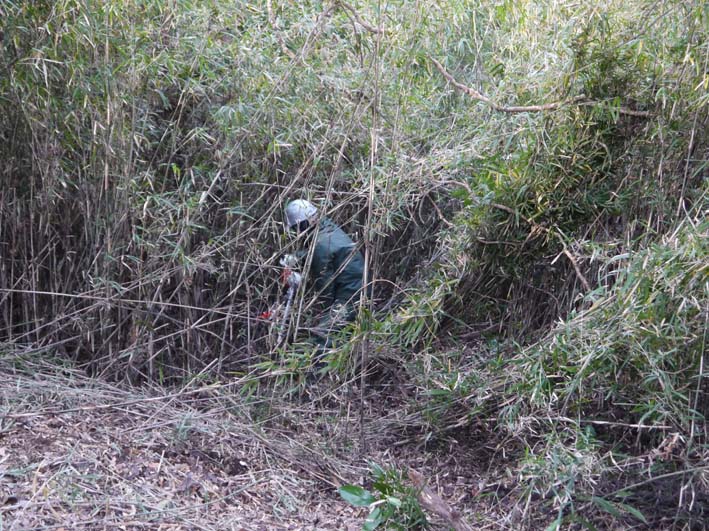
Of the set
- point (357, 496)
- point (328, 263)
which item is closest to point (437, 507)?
point (357, 496)

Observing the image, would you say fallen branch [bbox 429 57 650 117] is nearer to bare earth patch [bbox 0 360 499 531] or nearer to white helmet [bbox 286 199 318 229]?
white helmet [bbox 286 199 318 229]

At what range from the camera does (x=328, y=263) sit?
14.0 feet

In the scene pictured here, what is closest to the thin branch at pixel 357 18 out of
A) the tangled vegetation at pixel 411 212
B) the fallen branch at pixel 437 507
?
the tangled vegetation at pixel 411 212

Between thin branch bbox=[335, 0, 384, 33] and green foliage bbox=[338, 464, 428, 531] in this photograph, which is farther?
thin branch bbox=[335, 0, 384, 33]

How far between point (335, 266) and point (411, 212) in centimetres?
54

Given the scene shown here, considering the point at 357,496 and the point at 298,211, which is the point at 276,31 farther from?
the point at 357,496

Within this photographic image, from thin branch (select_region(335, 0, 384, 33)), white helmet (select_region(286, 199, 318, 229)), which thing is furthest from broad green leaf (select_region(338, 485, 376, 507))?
thin branch (select_region(335, 0, 384, 33))

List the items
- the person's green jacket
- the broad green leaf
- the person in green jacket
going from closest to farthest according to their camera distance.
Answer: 1. the broad green leaf
2. the person in green jacket
3. the person's green jacket

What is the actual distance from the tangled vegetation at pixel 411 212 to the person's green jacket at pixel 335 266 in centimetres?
14

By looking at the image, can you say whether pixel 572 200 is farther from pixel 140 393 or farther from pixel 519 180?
pixel 140 393

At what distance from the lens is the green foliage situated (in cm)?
308

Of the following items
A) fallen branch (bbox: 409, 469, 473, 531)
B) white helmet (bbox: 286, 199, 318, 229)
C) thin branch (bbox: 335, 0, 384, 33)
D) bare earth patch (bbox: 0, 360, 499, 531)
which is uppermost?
thin branch (bbox: 335, 0, 384, 33)

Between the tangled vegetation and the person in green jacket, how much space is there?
0.11 metres

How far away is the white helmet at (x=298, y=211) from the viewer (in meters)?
4.03
